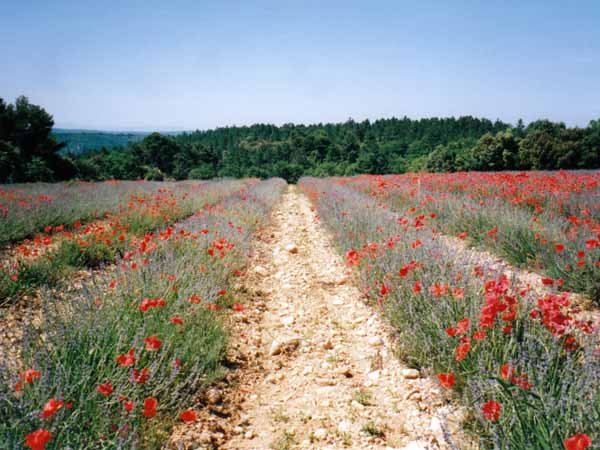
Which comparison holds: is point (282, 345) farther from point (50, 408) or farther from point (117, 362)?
point (50, 408)

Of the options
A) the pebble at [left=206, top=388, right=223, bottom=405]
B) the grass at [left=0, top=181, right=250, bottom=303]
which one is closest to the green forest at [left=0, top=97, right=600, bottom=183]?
the grass at [left=0, top=181, right=250, bottom=303]

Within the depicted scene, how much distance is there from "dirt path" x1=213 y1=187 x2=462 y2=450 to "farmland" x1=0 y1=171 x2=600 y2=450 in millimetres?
13

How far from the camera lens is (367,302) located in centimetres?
362

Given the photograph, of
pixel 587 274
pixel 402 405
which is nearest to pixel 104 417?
pixel 402 405

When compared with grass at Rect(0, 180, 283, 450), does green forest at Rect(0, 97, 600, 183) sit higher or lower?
higher

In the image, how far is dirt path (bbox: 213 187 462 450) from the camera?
1821 millimetres

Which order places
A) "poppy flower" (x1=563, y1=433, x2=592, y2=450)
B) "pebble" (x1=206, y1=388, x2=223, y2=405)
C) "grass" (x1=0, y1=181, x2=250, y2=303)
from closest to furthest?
"poppy flower" (x1=563, y1=433, x2=592, y2=450) → "pebble" (x1=206, y1=388, x2=223, y2=405) → "grass" (x1=0, y1=181, x2=250, y2=303)

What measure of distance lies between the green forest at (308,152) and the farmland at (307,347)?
78.1ft

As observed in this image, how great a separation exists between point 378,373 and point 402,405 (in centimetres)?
35

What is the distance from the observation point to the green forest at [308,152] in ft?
89.1

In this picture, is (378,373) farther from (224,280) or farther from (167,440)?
(224,280)

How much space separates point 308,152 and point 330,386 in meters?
63.5

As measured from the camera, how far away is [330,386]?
2.30 m

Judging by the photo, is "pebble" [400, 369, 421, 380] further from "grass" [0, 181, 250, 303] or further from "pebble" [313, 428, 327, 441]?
"grass" [0, 181, 250, 303]
